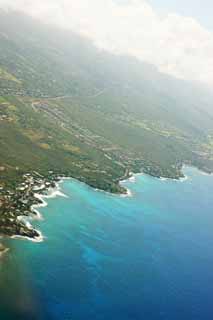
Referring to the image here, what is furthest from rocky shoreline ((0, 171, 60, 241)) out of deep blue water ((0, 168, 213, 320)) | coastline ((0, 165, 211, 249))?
deep blue water ((0, 168, 213, 320))

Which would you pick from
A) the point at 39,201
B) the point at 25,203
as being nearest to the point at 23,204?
the point at 25,203

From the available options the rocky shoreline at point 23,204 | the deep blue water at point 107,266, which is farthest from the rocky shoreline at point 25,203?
the deep blue water at point 107,266

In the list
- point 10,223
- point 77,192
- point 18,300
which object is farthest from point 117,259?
point 77,192

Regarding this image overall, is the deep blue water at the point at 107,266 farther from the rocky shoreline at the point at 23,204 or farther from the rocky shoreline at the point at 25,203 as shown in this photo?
the rocky shoreline at the point at 23,204

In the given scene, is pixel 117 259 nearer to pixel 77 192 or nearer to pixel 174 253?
pixel 174 253

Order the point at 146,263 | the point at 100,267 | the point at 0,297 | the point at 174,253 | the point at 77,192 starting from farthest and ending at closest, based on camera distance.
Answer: the point at 77,192 < the point at 174,253 < the point at 146,263 < the point at 100,267 < the point at 0,297

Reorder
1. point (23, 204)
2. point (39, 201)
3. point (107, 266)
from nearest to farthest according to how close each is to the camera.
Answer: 1. point (107, 266)
2. point (23, 204)
3. point (39, 201)

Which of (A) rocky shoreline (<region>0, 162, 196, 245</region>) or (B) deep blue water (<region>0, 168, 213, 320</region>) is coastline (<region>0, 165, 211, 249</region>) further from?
(B) deep blue water (<region>0, 168, 213, 320</region>)

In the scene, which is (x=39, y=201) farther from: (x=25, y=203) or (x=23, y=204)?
(x=23, y=204)

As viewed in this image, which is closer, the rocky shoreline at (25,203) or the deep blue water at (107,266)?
the deep blue water at (107,266)
